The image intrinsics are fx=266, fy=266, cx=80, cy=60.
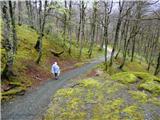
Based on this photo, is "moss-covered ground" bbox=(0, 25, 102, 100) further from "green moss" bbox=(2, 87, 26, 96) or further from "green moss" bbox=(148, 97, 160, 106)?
"green moss" bbox=(148, 97, 160, 106)

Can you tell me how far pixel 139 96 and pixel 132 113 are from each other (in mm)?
2801

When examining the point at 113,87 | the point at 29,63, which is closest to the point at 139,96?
the point at 113,87

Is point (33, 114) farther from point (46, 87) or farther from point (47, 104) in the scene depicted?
point (46, 87)

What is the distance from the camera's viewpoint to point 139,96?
54.7 ft

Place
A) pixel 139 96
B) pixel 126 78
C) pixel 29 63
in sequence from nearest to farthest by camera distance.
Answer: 1. pixel 139 96
2. pixel 126 78
3. pixel 29 63

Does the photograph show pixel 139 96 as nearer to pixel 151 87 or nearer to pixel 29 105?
pixel 151 87

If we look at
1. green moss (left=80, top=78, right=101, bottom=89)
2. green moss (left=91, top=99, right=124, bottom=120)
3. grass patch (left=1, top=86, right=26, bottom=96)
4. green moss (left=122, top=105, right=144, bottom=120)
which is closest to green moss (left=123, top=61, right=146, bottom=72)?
green moss (left=80, top=78, right=101, bottom=89)

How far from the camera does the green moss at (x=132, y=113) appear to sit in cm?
1366

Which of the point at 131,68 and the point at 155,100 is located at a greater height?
the point at 155,100

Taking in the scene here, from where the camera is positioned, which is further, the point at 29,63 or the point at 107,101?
the point at 29,63

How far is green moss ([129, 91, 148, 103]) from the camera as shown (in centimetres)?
1610

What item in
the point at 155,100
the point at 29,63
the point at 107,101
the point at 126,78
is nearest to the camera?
the point at 107,101

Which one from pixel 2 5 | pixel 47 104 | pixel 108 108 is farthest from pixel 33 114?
pixel 2 5

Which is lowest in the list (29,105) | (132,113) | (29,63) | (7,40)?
(29,63)
